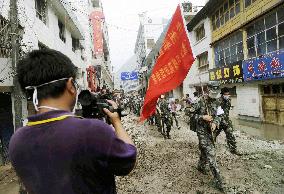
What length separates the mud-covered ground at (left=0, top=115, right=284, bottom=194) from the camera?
18.7 feet

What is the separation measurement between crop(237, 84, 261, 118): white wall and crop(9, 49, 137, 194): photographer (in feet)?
46.0

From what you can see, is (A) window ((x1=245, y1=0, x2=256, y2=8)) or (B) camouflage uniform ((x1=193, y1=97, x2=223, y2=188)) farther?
(A) window ((x1=245, y1=0, x2=256, y2=8))

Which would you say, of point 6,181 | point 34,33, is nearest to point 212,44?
point 34,33

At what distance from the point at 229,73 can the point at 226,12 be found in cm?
380

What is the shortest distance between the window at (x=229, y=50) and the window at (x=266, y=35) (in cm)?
100

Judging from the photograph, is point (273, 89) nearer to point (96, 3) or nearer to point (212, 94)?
point (212, 94)

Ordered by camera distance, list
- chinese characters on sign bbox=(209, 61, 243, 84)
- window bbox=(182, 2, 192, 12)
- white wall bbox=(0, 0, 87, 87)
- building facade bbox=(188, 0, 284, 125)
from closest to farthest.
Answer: white wall bbox=(0, 0, 87, 87), building facade bbox=(188, 0, 284, 125), chinese characters on sign bbox=(209, 61, 243, 84), window bbox=(182, 2, 192, 12)

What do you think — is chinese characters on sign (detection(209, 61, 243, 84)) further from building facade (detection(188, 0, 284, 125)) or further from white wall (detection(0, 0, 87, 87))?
white wall (detection(0, 0, 87, 87))

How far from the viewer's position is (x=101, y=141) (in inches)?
54.9

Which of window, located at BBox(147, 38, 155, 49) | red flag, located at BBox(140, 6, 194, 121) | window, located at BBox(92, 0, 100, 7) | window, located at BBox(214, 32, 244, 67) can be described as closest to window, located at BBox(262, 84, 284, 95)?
window, located at BBox(214, 32, 244, 67)

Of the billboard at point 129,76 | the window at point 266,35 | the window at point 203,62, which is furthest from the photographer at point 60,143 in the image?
the billboard at point 129,76

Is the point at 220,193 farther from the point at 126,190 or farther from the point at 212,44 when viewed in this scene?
the point at 212,44

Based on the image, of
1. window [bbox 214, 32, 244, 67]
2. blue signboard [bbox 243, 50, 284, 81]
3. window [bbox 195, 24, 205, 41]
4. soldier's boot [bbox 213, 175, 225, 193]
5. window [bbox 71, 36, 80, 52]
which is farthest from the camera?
window [bbox 195, 24, 205, 41]

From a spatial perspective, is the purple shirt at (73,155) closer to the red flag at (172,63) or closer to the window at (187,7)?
the red flag at (172,63)
